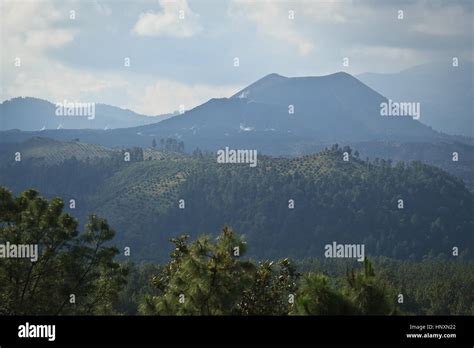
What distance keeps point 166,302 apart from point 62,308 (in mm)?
8532

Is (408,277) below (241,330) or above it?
below

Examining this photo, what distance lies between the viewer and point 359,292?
47.3 feet

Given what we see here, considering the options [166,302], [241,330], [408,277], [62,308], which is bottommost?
[408,277]

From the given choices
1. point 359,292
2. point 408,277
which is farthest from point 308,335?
point 408,277

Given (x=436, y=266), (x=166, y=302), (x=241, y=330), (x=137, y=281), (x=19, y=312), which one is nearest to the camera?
(x=241, y=330)

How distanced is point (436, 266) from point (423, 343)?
13652 centimetres

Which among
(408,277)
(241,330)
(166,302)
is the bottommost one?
(408,277)

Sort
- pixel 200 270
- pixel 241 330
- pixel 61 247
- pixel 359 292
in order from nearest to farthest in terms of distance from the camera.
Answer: pixel 241 330
pixel 359 292
pixel 200 270
pixel 61 247

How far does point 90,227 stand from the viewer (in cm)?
2559

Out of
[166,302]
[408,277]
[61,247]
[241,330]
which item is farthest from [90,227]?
[408,277]

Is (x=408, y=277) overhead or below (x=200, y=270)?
below

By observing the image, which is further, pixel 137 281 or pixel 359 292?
pixel 137 281

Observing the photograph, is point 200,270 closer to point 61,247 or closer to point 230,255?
point 230,255

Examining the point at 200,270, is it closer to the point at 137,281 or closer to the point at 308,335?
the point at 308,335
